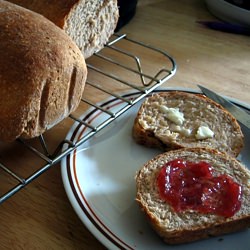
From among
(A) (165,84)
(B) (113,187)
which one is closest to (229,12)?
(A) (165,84)

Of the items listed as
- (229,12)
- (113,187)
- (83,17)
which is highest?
(83,17)

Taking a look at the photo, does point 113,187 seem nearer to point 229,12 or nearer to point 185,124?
point 185,124

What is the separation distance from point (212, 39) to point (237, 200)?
1.08 metres

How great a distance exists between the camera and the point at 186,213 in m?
0.93

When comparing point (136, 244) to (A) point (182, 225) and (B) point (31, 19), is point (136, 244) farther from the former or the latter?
(B) point (31, 19)

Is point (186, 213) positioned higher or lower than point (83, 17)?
lower

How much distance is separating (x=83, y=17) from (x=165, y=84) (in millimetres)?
402

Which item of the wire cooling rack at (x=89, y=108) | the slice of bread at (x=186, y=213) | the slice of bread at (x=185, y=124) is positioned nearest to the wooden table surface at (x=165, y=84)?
the wire cooling rack at (x=89, y=108)

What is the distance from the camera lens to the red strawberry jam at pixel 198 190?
3.05ft

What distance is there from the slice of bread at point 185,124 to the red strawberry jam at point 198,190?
Result: 153 mm

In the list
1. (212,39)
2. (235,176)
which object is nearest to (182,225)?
(235,176)

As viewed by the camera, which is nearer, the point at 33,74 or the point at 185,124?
the point at 33,74

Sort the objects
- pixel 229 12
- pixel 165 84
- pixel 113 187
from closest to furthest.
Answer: pixel 113 187 < pixel 165 84 < pixel 229 12

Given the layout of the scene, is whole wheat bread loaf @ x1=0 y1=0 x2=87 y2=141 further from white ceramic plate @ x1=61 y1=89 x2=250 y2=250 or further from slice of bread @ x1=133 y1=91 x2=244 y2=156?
slice of bread @ x1=133 y1=91 x2=244 y2=156
